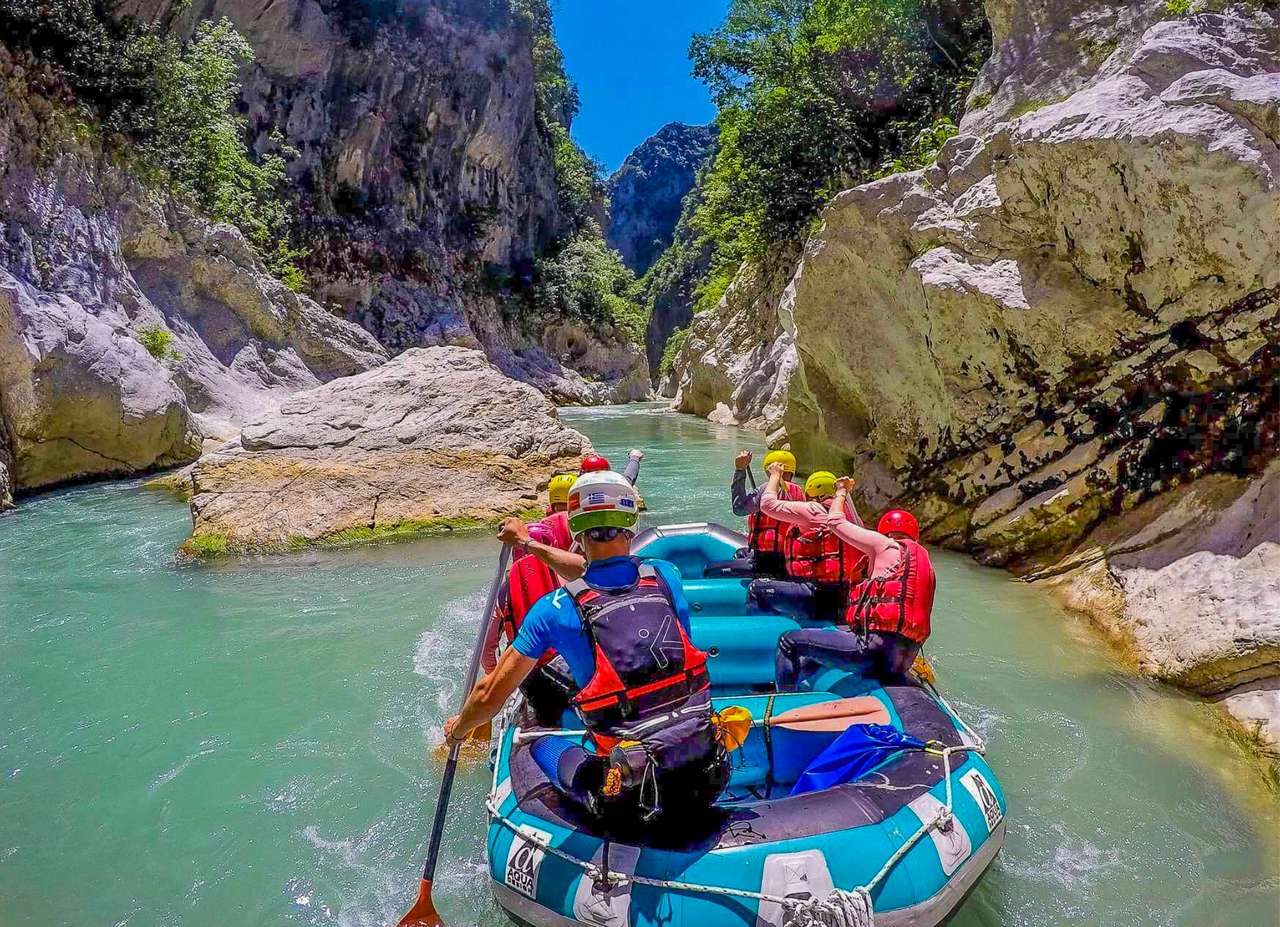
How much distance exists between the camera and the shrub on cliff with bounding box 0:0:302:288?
11.9 meters

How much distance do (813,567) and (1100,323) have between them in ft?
11.6

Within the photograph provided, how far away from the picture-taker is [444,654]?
522 centimetres

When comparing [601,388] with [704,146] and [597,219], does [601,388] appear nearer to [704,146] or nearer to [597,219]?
[597,219]

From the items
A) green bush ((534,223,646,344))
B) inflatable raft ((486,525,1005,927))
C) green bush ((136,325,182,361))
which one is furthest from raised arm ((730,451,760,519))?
green bush ((534,223,646,344))

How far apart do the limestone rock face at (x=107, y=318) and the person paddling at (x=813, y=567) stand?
33.2 feet

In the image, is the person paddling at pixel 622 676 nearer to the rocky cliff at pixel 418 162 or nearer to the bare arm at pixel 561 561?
the bare arm at pixel 561 561

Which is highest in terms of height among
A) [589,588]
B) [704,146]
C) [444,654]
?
[704,146]

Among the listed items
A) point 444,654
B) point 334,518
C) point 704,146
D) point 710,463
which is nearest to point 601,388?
point 710,463

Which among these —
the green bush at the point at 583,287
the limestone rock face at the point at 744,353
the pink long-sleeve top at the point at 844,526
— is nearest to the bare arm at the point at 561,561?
the pink long-sleeve top at the point at 844,526

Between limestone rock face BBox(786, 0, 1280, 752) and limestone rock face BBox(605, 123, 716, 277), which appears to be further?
limestone rock face BBox(605, 123, 716, 277)

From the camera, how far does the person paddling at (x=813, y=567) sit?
467 centimetres

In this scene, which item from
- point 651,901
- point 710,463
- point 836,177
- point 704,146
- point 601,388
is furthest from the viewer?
point 704,146

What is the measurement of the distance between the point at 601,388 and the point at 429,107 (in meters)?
15.0

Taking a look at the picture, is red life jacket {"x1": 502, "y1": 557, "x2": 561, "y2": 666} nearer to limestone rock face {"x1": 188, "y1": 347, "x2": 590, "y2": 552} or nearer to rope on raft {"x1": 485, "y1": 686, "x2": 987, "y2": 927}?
rope on raft {"x1": 485, "y1": 686, "x2": 987, "y2": 927}
